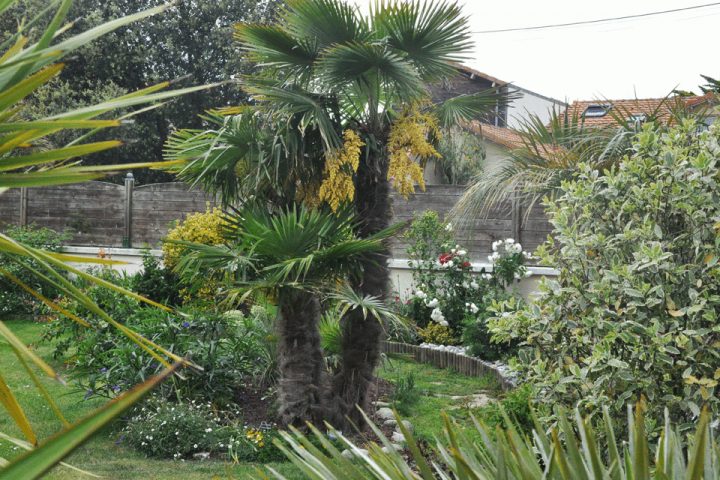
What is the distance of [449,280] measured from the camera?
12125 mm

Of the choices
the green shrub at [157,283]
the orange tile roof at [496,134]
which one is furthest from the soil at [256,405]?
the green shrub at [157,283]

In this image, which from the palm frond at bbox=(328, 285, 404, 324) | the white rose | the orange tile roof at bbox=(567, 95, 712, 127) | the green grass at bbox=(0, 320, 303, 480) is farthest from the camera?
the white rose

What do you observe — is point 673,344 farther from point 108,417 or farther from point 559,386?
point 108,417

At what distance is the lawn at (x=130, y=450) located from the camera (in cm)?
602

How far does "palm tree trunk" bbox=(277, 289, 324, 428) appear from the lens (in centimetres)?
697

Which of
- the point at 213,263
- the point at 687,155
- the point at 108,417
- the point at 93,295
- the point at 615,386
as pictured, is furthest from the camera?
the point at 93,295

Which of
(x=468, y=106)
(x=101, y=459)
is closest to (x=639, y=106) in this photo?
(x=468, y=106)

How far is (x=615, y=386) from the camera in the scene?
4562mm

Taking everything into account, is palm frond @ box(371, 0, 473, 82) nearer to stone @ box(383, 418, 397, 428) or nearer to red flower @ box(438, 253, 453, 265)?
stone @ box(383, 418, 397, 428)

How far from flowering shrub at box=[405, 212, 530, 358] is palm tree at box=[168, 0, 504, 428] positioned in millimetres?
4285

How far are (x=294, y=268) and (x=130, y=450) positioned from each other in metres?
1.95

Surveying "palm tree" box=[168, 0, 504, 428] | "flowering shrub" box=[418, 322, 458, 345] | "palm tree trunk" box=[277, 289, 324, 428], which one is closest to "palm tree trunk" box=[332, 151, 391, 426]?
"palm tree" box=[168, 0, 504, 428]

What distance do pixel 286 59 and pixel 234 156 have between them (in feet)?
3.06

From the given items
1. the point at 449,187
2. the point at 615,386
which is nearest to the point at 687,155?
the point at 615,386
